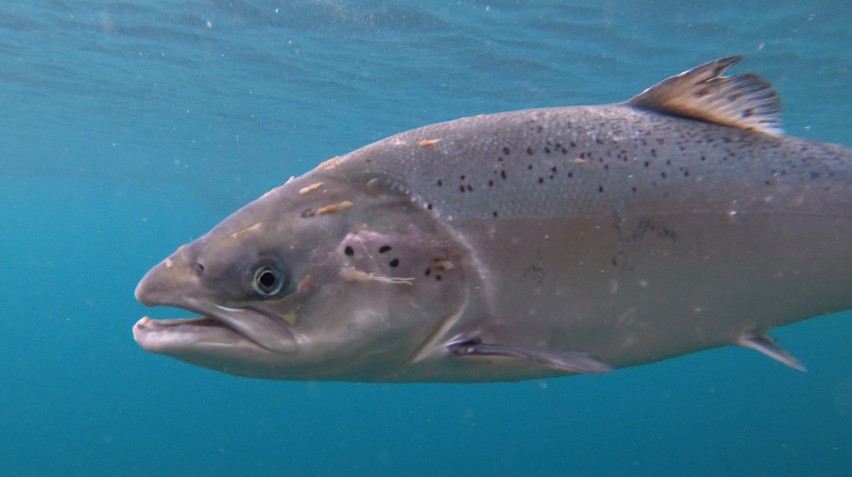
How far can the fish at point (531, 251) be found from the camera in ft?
8.77

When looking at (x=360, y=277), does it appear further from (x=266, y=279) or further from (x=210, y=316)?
(x=210, y=316)

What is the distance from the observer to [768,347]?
3.37m

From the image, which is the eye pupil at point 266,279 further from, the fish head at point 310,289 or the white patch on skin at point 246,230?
the white patch on skin at point 246,230

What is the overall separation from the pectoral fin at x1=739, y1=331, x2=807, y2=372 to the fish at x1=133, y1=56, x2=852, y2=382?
10 mm

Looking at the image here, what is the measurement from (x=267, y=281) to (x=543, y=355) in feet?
4.10

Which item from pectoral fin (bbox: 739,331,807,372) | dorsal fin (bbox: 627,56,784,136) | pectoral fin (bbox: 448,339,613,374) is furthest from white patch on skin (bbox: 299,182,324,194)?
pectoral fin (bbox: 739,331,807,372)

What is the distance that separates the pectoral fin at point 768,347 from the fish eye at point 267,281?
2.49 meters

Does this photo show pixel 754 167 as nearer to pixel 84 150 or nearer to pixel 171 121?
pixel 171 121

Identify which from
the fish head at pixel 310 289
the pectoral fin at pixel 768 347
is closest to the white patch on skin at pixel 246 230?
the fish head at pixel 310 289

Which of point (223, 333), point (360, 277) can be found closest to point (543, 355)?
point (360, 277)

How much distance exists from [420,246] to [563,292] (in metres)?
0.75

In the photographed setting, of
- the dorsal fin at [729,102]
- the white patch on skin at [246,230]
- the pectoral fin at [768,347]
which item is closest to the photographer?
the white patch on skin at [246,230]

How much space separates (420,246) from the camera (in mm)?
2797

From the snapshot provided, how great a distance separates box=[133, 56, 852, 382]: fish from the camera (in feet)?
8.77
